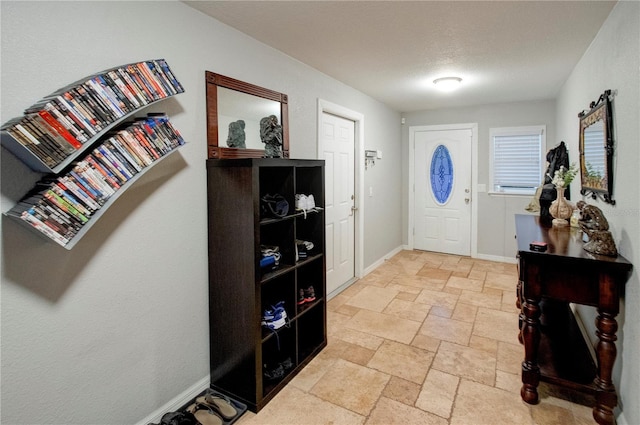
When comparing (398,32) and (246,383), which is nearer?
(246,383)

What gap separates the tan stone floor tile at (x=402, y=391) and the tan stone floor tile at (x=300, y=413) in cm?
29

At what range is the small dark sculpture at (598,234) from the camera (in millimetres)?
1854

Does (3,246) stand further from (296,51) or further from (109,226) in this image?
(296,51)

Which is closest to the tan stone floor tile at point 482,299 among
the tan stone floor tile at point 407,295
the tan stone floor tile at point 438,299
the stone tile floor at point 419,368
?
the stone tile floor at point 419,368

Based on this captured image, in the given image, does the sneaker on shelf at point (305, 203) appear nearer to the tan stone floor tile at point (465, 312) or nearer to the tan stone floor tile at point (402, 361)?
the tan stone floor tile at point (402, 361)

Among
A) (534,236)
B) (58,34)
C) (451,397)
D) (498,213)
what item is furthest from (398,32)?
(498,213)

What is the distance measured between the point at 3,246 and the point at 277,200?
1.40 metres

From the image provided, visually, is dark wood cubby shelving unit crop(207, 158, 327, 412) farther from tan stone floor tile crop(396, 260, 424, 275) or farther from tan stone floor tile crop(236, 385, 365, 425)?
tan stone floor tile crop(396, 260, 424, 275)

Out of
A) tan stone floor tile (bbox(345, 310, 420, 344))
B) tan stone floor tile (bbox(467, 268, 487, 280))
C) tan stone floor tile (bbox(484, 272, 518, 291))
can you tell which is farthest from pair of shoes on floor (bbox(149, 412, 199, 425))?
tan stone floor tile (bbox(467, 268, 487, 280))

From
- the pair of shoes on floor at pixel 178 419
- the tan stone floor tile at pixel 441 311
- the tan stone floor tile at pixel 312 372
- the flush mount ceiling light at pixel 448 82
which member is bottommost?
the tan stone floor tile at pixel 312 372

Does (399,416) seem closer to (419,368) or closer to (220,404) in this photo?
(419,368)

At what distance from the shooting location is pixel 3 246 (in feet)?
4.37

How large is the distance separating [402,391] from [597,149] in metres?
2.10

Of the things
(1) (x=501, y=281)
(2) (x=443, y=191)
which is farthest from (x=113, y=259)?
(2) (x=443, y=191)
